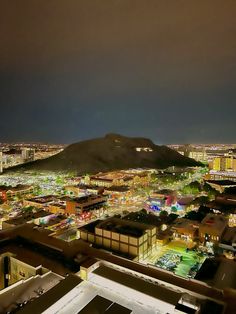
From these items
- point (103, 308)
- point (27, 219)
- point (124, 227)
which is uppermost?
point (103, 308)

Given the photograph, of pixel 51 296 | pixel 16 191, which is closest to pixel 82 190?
pixel 16 191

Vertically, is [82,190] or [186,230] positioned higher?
[186,230]

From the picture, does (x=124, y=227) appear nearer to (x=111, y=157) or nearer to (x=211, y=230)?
(x=211, y=230)

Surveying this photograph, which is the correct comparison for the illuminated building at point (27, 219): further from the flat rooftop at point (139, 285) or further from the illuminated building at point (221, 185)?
the illuminated building at point (221, 185)

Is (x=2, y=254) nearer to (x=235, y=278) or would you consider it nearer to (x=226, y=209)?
(x=235, y=278)

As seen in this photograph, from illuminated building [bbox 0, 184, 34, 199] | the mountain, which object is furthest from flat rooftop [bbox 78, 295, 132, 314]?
the mountain

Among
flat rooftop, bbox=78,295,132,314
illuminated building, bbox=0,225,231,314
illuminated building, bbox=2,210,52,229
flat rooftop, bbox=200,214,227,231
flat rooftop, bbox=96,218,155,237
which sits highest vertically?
flat rooftop, bbox=78,295,132,314

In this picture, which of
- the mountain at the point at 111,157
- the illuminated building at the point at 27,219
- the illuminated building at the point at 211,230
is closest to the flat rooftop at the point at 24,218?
the illuminated building at the point at 27,219

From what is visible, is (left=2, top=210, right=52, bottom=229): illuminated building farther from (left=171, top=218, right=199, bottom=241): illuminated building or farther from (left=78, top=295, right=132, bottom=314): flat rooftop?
(left=78, top=295, right=132, bottom=314): flat rooftop
